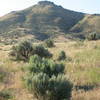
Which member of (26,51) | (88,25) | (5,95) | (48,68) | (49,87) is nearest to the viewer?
(49,87)

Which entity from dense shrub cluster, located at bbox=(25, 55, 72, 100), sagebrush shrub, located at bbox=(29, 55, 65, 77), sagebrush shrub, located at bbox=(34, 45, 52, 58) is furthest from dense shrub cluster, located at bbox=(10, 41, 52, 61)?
dense shrub cluster, located at bbox=(25, 55, 72, 100)

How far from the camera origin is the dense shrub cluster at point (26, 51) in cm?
1710

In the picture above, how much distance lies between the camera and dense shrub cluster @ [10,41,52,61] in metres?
17.1

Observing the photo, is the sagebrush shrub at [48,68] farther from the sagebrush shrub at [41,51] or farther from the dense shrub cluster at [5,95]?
the sagebrush shrub at [41,51]

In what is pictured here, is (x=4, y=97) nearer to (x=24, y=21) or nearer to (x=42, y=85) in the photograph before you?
(x=42, y=85)

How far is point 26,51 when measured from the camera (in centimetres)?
1781

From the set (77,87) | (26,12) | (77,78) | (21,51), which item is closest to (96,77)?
(77,78)

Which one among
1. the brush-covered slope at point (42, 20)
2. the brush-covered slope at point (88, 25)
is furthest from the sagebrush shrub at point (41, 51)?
the brush-covered slope at point (88, 25)

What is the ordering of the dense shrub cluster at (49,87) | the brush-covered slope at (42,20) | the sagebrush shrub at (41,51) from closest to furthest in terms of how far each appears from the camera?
the dense shrub cluster at (49,87) → the sagebrush shrub at (41,51) → the brush-covered slope at (42,20)

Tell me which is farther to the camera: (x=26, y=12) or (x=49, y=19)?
(x=26, y=12)

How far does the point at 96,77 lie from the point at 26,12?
15964 centimetres

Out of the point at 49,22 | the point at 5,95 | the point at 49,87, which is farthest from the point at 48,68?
the point at 49,22

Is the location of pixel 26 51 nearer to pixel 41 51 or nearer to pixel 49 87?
pixel 41 51

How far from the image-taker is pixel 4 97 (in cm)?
845
